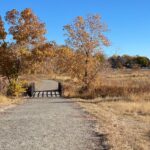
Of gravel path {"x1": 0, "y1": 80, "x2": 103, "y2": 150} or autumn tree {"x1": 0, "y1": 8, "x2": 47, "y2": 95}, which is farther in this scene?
autumn tree {"x1": 0, "y1": 8, "x2": 47, "y2": 95}

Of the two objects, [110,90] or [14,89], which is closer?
[14,89]

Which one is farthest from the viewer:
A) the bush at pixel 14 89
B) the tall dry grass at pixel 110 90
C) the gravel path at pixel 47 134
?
the bush at pixel 14 89

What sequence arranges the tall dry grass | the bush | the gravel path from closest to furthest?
the gravel path → the tall dry grass → the bush

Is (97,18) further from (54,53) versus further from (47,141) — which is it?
(47,141)

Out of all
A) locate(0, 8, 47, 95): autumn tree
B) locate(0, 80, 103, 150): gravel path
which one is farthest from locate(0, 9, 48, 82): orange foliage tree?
locate(0, 80, 103, 150): gravel path

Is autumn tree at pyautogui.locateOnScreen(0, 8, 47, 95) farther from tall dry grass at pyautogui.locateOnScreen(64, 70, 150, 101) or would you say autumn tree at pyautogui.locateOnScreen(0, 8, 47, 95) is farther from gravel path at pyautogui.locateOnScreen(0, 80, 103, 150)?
gravel path at pyautogui.locateOnScreen(0, 80, 103, 150)

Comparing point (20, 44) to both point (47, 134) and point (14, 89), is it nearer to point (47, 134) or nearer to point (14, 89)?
point (14, 89)

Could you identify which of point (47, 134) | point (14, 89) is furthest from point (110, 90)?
point (47, 134)

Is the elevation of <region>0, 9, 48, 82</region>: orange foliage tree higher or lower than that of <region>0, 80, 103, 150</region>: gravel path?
higher

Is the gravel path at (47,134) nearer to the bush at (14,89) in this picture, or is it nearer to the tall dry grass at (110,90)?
the tall dry grass at (110,90)

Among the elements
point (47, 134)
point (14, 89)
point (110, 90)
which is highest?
point (14, 89)

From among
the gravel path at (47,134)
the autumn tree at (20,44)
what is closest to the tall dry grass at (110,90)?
the autumn tree at (20,44)

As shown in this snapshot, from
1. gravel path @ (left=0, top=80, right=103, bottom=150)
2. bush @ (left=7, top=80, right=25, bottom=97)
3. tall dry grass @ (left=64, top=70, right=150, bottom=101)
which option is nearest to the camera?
gravel path @ (left=0, top=80, right=103, bottom=150)

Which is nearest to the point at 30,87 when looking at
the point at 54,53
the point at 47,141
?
the point at 54,53
